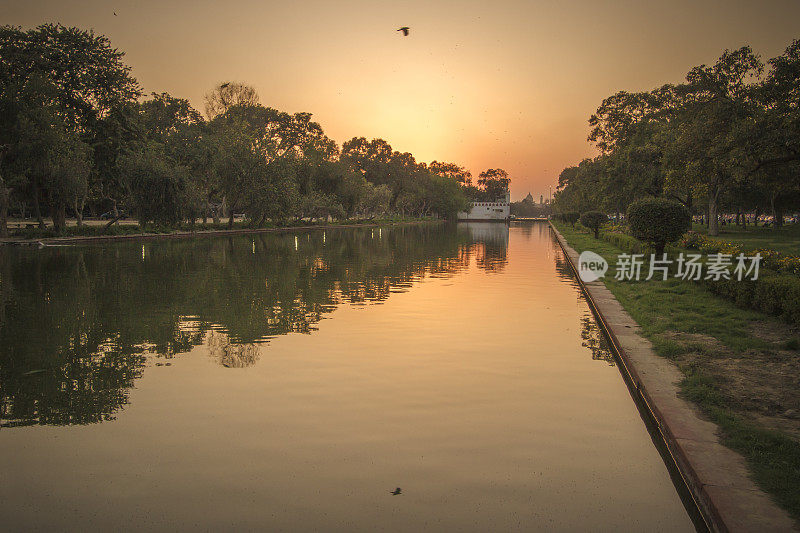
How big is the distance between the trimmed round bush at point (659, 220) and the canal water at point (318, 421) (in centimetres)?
881

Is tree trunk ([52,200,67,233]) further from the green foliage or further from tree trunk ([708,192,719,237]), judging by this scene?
tree trunk ([708,192,719,237])

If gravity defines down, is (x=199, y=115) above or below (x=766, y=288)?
above

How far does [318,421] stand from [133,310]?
8.34 metres

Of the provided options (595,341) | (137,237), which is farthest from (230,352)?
(137,237)

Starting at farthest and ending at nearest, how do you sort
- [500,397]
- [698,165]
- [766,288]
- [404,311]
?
[698,165], [404,311], [766,288], [500,397]

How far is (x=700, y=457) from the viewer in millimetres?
4977

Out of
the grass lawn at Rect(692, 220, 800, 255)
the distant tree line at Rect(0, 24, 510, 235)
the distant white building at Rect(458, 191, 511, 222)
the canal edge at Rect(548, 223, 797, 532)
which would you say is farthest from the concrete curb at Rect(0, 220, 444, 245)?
the distant white building at Rect(458, 191, 511, 222)

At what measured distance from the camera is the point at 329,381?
7.74 metres

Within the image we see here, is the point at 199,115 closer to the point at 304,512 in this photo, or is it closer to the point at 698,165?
the point at 698,165

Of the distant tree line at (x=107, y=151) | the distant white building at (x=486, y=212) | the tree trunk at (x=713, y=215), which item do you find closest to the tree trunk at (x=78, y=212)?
the distant tree line at (x=107, y=151)

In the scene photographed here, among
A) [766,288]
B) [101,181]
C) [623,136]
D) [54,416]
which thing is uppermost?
[623,136]

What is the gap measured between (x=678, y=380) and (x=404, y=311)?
269 inches

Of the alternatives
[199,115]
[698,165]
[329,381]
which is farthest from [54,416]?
[199,115]

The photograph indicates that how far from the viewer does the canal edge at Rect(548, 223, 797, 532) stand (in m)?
4.04
